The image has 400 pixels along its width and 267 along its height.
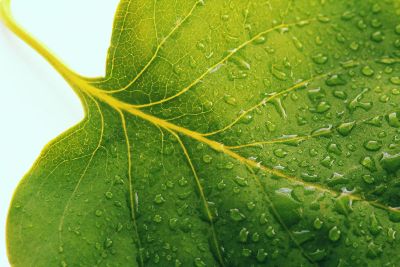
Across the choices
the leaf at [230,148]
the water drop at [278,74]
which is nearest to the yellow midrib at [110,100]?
the leaf at [230,148]

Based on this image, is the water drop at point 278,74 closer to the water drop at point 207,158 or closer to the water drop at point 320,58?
the water drop at point 320,58

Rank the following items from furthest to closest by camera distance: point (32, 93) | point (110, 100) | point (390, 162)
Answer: point (32, 93)
point (110, 100)
point (390, 162)

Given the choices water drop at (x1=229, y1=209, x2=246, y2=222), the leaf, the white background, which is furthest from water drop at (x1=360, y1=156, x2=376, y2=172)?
the white background

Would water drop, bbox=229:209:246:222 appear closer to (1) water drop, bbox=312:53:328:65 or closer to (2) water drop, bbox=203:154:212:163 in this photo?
(2) water drop, bbox=203:154:212:163

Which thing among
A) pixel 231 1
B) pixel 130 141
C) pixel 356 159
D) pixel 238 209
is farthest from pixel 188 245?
pixel 231 1

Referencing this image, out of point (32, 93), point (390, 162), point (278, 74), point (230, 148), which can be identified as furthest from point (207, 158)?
point (32, 93)

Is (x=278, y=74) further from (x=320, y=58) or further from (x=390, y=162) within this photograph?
(x=390, y=162)
